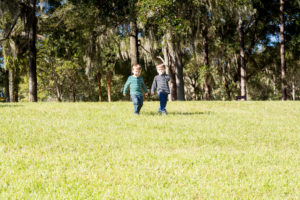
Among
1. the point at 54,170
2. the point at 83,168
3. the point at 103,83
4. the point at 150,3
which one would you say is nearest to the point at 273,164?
the point at 83,168

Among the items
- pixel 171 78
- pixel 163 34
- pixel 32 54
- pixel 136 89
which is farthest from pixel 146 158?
pixel 171 78

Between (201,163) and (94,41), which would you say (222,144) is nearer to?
(201,163)

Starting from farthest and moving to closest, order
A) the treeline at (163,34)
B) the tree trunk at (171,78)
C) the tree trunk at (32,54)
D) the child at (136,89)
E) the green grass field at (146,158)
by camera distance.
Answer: the tree trunk at (171,78) < the tree trunk at (32,54) < the treeline at (163,34) < the child at (136,89) < the green grass field at (146,158)

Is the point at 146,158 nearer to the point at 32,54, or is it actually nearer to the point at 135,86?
the point at 135,86

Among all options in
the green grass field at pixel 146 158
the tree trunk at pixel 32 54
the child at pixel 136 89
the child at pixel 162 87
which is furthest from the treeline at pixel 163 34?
the green grass field at pixel 146 158

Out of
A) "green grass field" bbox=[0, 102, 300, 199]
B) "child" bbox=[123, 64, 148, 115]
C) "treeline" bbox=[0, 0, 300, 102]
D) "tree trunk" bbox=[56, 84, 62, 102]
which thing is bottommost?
"green grass field" bbox=[0, 102, 300, 199]

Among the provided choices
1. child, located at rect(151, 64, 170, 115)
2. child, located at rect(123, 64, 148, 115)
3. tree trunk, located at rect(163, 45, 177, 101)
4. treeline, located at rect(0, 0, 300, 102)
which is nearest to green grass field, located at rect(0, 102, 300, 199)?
child, located at rect(123, 64, 148, 115)

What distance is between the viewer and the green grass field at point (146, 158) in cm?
376

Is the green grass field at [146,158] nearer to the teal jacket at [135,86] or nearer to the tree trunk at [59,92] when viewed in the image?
the teal jacket at [135,86]

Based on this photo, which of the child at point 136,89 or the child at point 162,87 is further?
the child at point 162,87

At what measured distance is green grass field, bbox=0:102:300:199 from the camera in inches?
148

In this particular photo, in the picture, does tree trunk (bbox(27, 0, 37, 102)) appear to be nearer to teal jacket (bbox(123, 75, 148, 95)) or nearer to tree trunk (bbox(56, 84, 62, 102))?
teal jacket (bbox(123, 75, 148, 95))

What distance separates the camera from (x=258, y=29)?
2473cm

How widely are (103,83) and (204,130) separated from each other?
3172 centimetres
